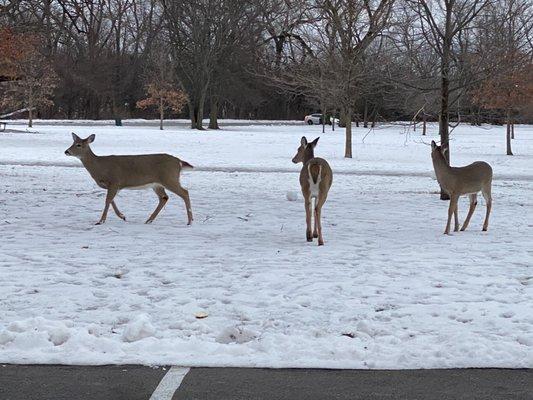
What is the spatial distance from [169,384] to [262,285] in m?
2.49

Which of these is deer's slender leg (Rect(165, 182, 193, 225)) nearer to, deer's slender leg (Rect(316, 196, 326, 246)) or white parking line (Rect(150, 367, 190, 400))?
Answer: deer's slender leg (Rect(316, 196, 326, 246))

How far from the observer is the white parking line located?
463 cm

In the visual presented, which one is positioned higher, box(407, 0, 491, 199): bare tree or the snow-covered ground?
box(407, 0, 491, 199): bare tree

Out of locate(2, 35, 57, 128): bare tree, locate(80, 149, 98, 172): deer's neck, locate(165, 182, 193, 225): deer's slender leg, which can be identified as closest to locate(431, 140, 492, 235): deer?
locate(165, 182, 193, 225): deer's slender leg

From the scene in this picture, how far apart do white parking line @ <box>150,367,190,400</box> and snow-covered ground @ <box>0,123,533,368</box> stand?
151 millimetres

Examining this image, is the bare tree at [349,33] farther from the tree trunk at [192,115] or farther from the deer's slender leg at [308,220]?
the tree trunk at [192,115]

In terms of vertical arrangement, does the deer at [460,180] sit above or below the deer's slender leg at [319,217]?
above

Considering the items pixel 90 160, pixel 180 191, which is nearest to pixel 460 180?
pixel 180 191

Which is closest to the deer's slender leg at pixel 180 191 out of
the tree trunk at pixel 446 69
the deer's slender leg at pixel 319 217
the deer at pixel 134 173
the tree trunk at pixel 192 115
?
the deer at pixel 134 173

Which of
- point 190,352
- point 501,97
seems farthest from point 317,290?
point 501,97

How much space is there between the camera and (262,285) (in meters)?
7.20

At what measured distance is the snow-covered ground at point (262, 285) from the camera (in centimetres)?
545

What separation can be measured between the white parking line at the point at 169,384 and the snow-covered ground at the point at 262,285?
151mm

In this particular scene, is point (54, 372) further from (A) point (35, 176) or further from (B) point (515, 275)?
(A) point (35, 176)
